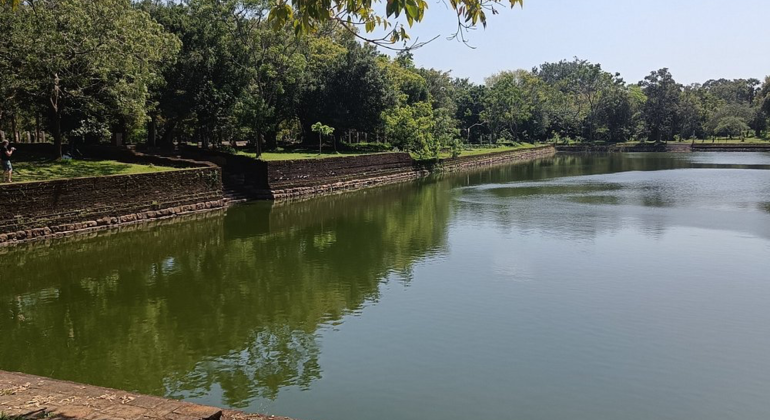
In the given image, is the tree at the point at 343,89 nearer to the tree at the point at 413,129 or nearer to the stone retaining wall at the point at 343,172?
the tree at the point at 413,129

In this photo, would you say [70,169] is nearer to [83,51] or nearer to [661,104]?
[83,51]

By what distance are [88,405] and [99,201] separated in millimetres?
13219

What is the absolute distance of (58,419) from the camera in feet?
14.9

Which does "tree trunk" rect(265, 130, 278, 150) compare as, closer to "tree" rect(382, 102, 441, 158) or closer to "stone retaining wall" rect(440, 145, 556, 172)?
"tree" rect(382, 102, 441, 158)

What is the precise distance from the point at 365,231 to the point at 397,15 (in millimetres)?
13366

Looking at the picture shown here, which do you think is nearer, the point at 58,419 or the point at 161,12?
the point at 58,419

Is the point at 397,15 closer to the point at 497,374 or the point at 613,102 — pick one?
the point at 497,374

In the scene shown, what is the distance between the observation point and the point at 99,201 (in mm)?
16734

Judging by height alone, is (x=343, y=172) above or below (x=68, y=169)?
below

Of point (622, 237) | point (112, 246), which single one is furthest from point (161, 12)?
point (622, 237)

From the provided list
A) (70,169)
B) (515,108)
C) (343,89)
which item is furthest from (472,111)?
(70,169)

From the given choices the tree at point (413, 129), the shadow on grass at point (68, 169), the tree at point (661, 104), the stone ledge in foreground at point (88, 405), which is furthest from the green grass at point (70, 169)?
the tree at point (661, 104)

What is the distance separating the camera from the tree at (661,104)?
67750 millimetres

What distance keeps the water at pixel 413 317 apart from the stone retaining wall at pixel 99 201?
88cm
